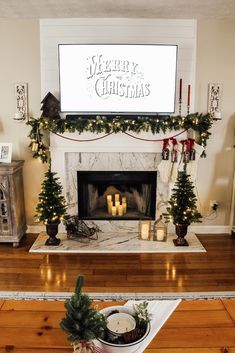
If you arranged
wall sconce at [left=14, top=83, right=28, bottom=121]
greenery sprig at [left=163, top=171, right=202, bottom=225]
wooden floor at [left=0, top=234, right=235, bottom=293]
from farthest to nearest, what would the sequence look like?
wall sconce at [left=14, top=83, right=28, bottom=121], greenery sprig at [left=163, top=171, right=202, bottom=225], wooden floor at [left=0, top=234, right=235, bottom=293]

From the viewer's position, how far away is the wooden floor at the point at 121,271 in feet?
9.22

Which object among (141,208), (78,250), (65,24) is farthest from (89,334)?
(65,24)

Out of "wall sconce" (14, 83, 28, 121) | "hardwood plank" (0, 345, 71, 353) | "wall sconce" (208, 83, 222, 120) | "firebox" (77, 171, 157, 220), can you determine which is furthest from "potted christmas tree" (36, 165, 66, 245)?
"hardwood plank" (0, 345, 71, 353)

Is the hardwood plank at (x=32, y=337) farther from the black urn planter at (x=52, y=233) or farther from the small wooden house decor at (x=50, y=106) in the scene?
the small wooden house decor at (x=50, y=106)

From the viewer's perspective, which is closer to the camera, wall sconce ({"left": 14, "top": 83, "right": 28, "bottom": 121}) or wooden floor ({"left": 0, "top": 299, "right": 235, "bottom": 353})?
wooden floor ({"left": 0, "top": 299, "right": 235, "bottom": 353})

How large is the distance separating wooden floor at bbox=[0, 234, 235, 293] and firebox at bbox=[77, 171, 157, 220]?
2.31 ft

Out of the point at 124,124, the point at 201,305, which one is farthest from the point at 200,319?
the point at 124,124

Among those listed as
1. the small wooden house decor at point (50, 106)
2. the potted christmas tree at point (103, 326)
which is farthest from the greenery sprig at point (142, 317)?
the small wooden house decor at point (50, 106)

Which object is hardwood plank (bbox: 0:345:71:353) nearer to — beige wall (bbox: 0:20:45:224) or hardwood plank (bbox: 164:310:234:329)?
hardwood plank (bbox: 164:310:234:329)

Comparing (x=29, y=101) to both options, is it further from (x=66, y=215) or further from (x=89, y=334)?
(x=89, y=334)

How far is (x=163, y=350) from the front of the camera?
129 cm

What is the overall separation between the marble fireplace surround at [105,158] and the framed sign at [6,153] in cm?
47

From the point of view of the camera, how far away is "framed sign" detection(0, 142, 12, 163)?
3.64 metres

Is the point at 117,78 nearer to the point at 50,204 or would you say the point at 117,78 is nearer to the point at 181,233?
the point at 50,204
